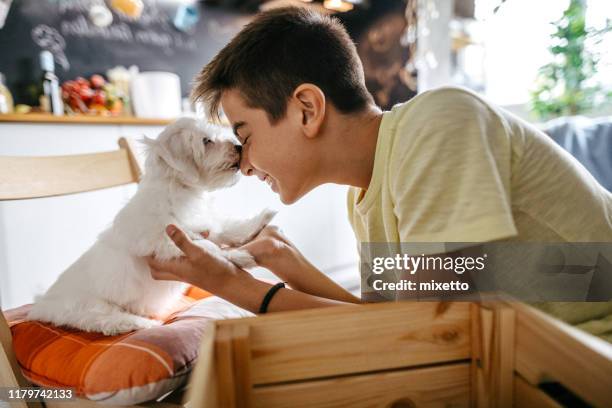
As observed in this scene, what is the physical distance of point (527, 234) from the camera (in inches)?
25.9

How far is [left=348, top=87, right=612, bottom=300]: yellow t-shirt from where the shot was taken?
0.54 m

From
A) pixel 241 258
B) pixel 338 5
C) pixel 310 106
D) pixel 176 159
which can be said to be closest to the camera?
pixel 310 106

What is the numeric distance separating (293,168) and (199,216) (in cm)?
43

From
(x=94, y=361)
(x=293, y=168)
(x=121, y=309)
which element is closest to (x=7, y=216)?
(x=121, y=309)

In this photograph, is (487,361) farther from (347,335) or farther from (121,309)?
(121,309)

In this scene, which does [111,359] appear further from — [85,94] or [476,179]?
[85,94]

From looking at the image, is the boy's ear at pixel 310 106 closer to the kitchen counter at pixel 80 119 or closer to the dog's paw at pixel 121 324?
the dog's paw at pixel 121 324

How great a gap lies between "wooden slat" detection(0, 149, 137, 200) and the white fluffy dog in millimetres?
136

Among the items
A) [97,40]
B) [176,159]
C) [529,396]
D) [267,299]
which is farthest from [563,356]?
[97,40]

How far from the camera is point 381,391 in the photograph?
42 centimetres

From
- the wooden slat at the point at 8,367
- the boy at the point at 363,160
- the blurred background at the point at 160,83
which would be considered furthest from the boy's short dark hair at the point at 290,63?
the blurred background at the point at 160,83

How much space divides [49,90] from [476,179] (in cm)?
176

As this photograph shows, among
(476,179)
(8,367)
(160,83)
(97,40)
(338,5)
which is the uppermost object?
(338,5)

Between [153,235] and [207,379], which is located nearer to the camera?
[207,379]
